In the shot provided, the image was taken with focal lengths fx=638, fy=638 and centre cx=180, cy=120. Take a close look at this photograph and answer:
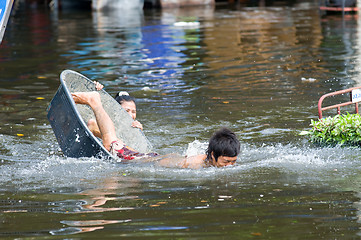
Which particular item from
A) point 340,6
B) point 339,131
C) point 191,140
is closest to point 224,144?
point 339,131

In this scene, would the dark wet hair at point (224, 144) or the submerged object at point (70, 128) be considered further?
the submerged object at point (70, 128)

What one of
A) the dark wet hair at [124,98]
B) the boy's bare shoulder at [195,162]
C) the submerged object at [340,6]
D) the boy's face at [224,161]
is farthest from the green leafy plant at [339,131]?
the submerged object at [340,6]

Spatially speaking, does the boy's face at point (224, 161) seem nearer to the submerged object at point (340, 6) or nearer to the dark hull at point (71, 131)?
the dark hull at point (71, 131)

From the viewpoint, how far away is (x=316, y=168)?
7258mm

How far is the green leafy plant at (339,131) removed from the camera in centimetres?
781

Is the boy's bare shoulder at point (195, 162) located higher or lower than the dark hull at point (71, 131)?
lower

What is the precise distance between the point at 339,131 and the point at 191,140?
222cm

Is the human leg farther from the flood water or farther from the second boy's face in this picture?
the second boy's face

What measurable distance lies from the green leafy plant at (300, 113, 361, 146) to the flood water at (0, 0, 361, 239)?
15 centimetres

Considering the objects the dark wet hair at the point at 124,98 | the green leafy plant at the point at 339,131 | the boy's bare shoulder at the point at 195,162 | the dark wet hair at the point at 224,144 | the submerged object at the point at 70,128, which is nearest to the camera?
the dark wet hair at the point at 224,144

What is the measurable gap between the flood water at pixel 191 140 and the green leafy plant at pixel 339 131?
15 centimetres

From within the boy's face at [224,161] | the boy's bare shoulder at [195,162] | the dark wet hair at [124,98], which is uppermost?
the dark wet hair at [124,98]

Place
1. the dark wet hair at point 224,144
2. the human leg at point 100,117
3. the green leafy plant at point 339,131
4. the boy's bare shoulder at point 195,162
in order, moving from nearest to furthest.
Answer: the dark wet hair at point 224,144 < the boy's bare shoulder at point 195,162 < the green leafy plant at point 339,131 < the human leg at point 100,117

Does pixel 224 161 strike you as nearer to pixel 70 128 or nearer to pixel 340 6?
pixel 70 128
